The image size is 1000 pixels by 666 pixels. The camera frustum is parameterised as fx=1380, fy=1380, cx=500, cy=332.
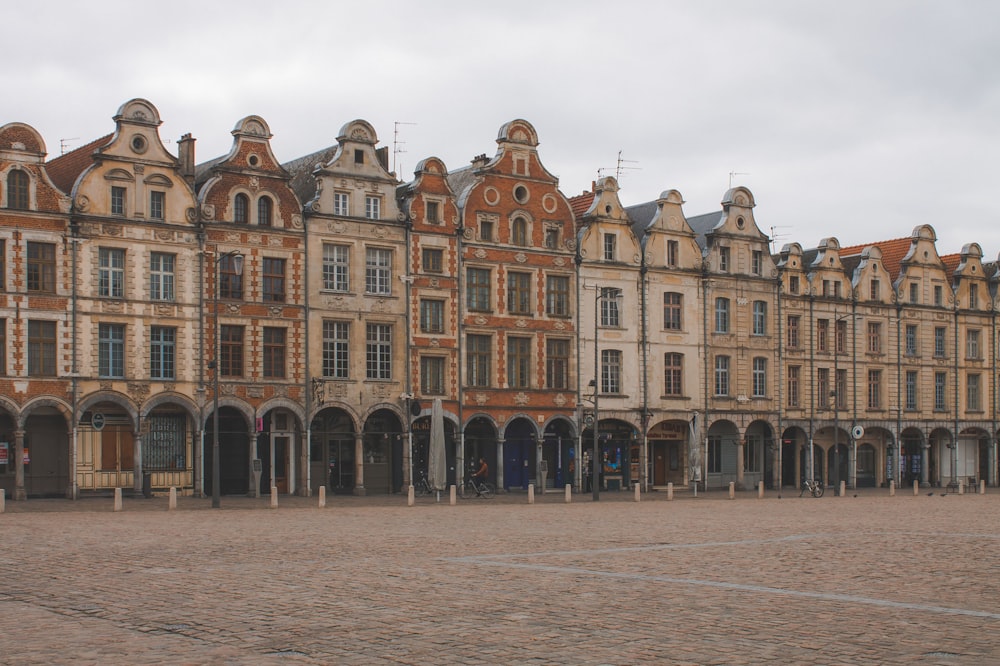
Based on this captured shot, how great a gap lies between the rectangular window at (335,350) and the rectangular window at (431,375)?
123 inches

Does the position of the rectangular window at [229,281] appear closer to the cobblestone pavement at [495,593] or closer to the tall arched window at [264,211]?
the tall arched window at [264,211]

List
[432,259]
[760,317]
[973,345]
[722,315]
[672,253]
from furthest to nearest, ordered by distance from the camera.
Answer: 1. [973,345]
2. [760,317]
3. [722,315]
4. [672,253]
5. [432,259]

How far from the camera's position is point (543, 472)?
51156 mm

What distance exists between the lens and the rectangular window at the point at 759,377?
59.9 meters

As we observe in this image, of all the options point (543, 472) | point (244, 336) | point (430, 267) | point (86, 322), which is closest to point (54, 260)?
point (86, 322)

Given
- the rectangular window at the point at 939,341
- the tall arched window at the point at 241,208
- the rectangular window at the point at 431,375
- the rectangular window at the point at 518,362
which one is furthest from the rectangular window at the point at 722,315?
the tall arched window at the point at 241,208

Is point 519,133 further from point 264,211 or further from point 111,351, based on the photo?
point 111,351

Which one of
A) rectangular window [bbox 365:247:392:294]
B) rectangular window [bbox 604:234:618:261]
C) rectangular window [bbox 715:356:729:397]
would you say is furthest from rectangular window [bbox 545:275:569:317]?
rectangular window [bbox 715:356:729:397]

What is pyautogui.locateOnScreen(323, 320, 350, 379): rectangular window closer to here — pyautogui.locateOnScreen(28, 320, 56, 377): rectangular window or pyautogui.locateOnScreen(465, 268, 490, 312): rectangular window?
pyautogui.locateOnScreen(465, 268, 490, 312): rectangular window

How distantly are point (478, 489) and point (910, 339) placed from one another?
2882 cm

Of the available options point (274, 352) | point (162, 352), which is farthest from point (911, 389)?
point (162, 352)

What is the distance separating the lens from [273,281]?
154ft

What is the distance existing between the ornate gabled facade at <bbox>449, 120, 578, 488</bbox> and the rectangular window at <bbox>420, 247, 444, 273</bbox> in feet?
2.95

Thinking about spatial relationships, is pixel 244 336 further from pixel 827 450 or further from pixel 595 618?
pixel 595 618
